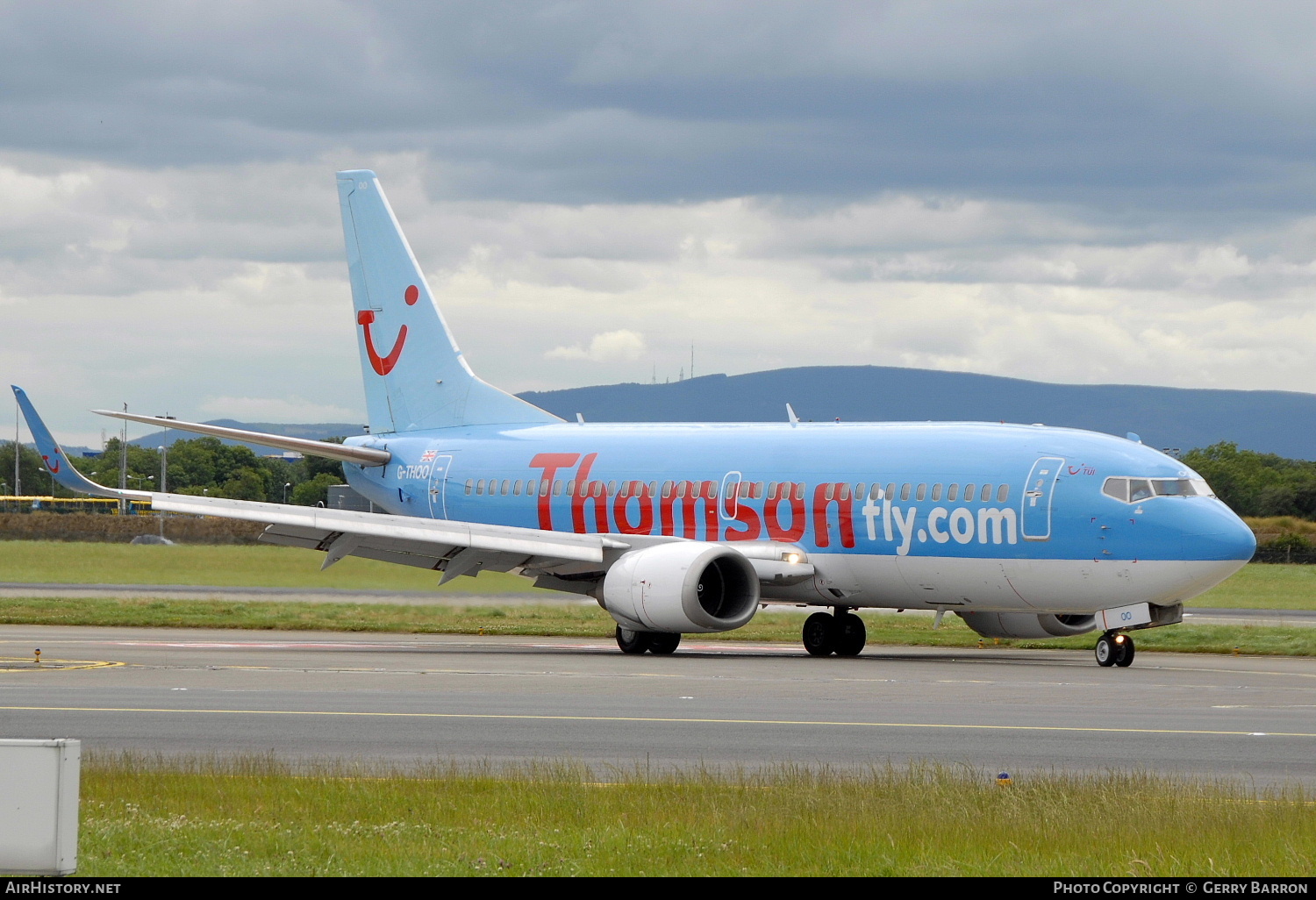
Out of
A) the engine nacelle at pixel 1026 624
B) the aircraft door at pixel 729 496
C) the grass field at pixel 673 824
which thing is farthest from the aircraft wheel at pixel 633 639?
the grass field at pixel 673 824

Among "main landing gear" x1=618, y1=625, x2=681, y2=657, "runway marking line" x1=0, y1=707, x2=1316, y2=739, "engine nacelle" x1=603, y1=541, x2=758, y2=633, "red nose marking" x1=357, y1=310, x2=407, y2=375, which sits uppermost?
"red nose marking" x1=357, y1=310, x2=407, y2=375

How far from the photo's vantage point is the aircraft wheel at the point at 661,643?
3494cm

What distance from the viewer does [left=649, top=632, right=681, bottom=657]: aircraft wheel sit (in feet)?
115

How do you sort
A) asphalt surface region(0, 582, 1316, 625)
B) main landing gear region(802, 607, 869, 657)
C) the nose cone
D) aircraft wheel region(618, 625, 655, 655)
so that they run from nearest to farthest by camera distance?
1. the nose cone
2. aircraft wheel region(618, 625, 655, 655)
3. main landing gear region(802, 607, 869, 657)
4. asphalt surface region(0, 582, 1316, 625)

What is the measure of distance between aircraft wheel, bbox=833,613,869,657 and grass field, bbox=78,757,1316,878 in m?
18.9

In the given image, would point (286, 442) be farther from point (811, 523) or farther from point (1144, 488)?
point (1144, 488)

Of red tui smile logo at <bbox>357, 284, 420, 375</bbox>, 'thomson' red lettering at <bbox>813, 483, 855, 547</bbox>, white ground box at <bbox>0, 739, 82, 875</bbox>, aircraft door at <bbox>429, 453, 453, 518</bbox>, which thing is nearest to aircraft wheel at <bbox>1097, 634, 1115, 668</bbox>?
'thomson' red lettering at <bbox>813, 483, 855, 547</bbox>

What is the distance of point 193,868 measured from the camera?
1127 cm

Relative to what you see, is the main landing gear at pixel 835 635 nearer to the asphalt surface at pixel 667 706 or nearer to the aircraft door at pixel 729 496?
the asphalt surface at pixel 667 706

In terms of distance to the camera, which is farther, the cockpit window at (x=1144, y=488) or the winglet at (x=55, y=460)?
the winglet at (x=55, y=460)

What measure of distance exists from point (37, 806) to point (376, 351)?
37.2 metres

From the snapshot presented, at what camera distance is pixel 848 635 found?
35531 millimetres

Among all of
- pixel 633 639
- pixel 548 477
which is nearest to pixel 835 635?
pixel 633 639

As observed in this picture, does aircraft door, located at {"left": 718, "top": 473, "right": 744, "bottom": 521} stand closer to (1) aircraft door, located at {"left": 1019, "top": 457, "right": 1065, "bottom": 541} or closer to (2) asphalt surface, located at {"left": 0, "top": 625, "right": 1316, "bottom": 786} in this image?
(2) asphalt surface, located at {"left": 0, "top": 625, "right": 1316, "bottom": 786}
